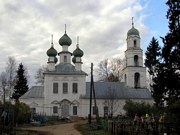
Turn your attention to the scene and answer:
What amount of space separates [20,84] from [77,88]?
47.9ft

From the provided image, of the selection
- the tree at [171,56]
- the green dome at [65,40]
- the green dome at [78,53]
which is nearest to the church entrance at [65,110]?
the green dome at [78,53]

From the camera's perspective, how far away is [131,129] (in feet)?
67.6

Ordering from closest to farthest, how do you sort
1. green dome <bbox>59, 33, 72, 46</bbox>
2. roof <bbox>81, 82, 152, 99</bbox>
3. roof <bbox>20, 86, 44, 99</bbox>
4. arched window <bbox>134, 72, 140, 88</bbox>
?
roof <bbox>20, 86, 44, 99</bbox>
roof <bbox>81, 82, 152, 99</bbox>
green dome <bbox>59, 33, 72, 46</bbox>
arched window <bbox>134, 72, 140, 88</bbox>

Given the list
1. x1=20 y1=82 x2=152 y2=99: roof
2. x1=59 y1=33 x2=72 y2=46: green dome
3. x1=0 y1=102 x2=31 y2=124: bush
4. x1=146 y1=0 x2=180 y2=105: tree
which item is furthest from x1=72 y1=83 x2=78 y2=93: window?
x1=146 y1=0 x2=180 y2=105: tree

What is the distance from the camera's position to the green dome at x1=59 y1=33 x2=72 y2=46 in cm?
5384

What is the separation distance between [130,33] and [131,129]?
3548cm

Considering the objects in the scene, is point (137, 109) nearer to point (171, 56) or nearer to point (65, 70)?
point (65, 70)

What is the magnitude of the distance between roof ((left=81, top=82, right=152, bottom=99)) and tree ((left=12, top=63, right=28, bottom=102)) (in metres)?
13.6

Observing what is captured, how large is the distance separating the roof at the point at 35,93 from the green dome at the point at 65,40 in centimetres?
804

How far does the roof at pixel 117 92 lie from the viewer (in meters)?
52.4

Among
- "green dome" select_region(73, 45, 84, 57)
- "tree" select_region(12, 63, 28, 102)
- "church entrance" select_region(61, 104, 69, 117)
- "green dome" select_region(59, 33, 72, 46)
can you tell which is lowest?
"church entrance" select_region(61, 104, 69, 117)

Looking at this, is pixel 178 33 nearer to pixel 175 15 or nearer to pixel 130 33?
pixel 175 15

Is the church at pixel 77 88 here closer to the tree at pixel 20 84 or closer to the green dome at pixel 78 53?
the green dome at pixel 78 53

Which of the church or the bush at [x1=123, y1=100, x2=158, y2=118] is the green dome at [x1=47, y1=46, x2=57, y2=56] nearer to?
the church
